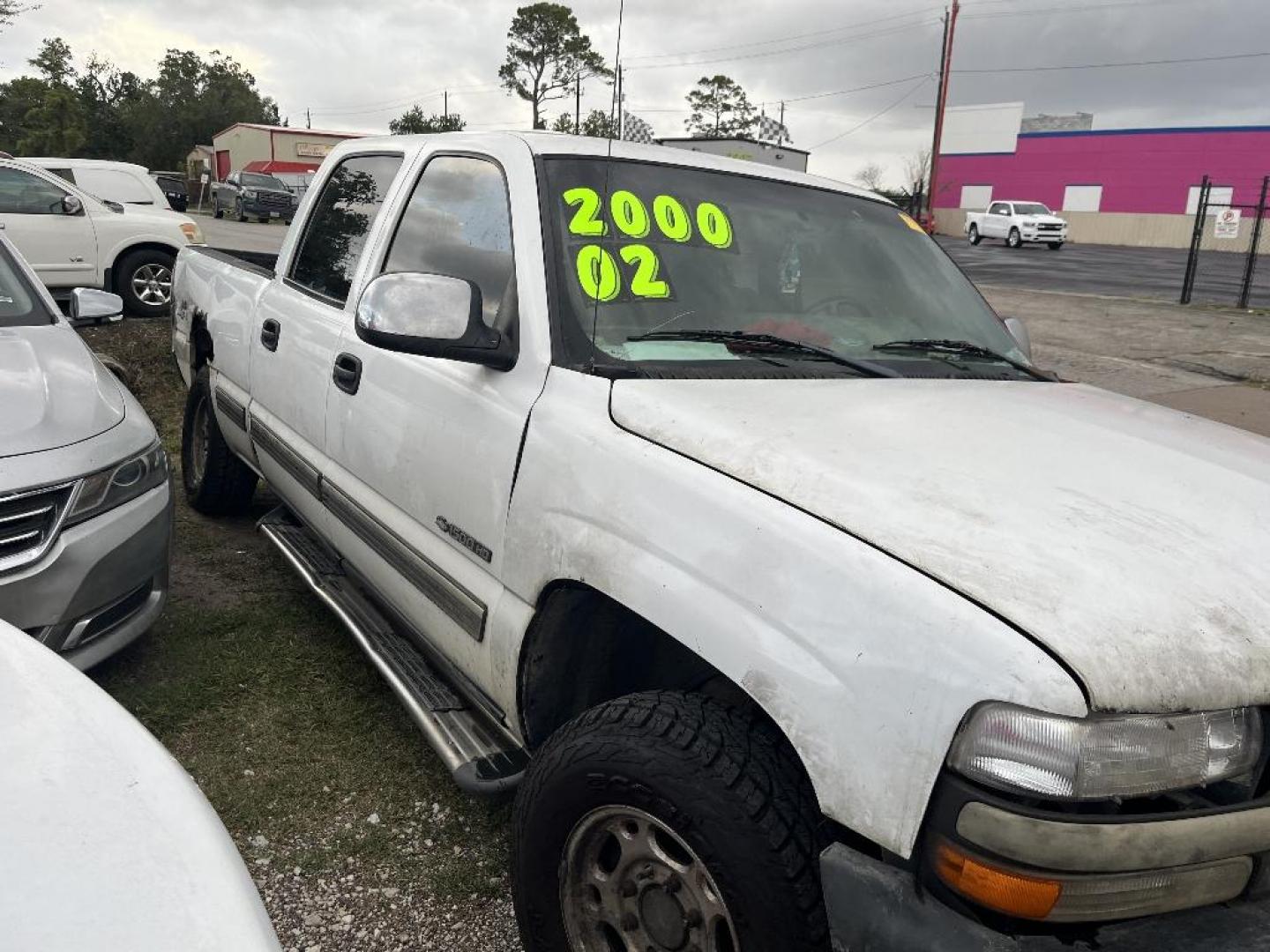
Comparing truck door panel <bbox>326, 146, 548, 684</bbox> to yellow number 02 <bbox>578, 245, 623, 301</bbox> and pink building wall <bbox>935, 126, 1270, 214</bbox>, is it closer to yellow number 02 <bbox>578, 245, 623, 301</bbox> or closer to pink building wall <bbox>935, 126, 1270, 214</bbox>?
yellow number 02 <bbox>578, 245, 623, 301</bbox>

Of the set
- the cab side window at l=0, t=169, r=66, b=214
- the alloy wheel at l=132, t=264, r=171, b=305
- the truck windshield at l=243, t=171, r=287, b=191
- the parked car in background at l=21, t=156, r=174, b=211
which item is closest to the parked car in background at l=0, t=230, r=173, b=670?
the alloy wheel at l=132, t=264, r=171, b=305

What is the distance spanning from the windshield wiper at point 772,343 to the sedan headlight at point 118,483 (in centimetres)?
186

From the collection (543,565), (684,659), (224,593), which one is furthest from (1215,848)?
(224,593)

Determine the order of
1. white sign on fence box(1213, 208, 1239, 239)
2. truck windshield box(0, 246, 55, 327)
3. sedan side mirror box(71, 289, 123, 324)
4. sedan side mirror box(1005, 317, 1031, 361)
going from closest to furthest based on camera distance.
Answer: sedan side mirror box(1005, 317, 1031, 361), truck windshield box(0, 246, 55, 327), sedan side mirror box(71, 289, 123, 324), white sign on fence box(1213, 208, 1239, 239)

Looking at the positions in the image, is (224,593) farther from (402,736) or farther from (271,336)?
(402,736)

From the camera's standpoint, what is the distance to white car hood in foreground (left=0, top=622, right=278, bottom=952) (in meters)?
1.08

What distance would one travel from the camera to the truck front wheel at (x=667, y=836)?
159 cm

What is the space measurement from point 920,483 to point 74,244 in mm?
11118

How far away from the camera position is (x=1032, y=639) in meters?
1.37

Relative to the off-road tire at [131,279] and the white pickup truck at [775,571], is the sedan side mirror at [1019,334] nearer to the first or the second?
the white pickup truck at [775,571]

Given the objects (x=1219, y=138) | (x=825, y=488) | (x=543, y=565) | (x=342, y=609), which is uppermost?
(x=1219, y=138)

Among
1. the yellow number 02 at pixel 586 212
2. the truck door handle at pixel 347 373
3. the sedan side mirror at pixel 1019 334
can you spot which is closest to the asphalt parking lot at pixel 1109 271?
the sedan side mirror at pixel 1019 334

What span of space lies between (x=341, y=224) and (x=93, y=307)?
1392 mm

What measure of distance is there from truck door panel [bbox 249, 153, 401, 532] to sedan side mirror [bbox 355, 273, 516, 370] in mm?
958
